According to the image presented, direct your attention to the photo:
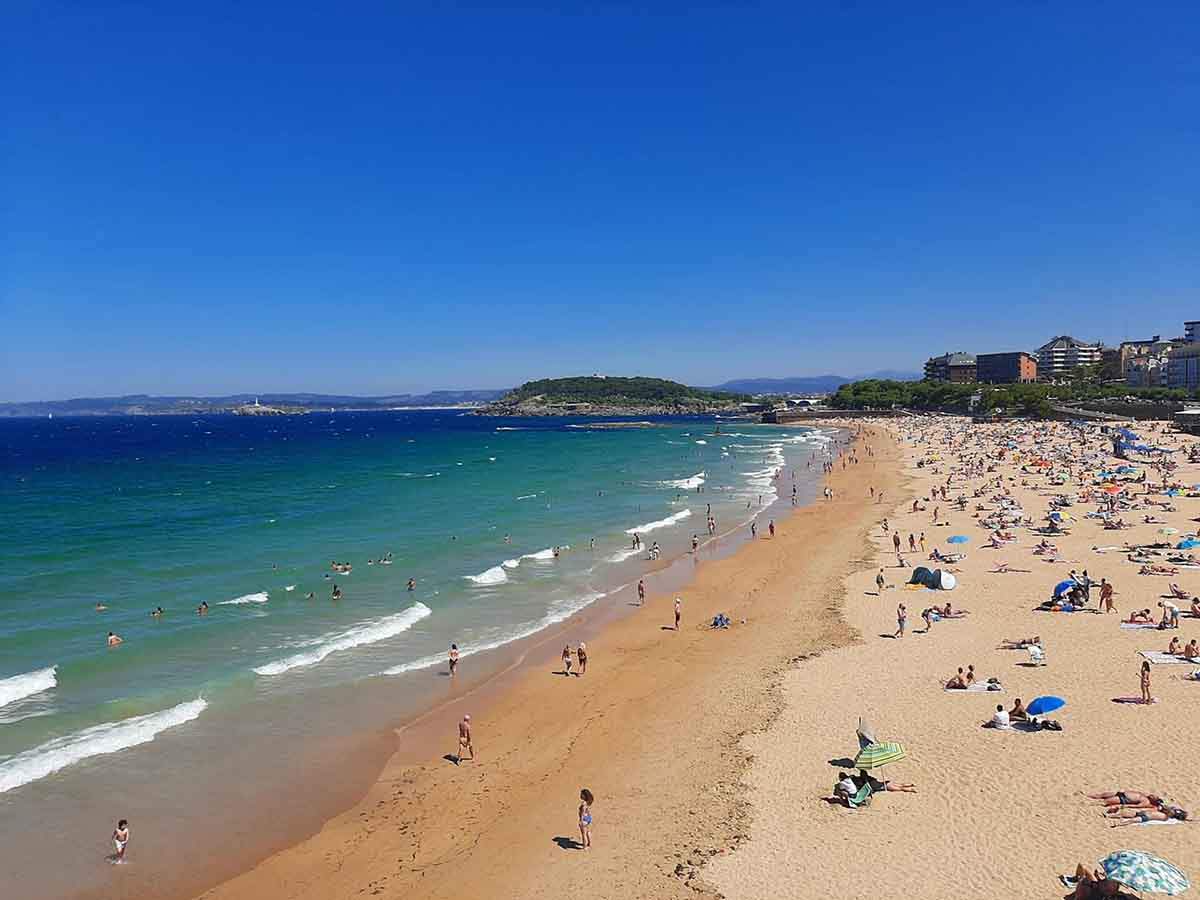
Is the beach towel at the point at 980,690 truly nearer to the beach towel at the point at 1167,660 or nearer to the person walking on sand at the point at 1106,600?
the beach towel at the point at 1167,660

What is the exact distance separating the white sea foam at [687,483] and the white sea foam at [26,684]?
129 feet

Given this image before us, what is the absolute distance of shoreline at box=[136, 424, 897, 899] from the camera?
11.0m

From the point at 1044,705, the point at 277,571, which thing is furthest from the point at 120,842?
the point at 277,571

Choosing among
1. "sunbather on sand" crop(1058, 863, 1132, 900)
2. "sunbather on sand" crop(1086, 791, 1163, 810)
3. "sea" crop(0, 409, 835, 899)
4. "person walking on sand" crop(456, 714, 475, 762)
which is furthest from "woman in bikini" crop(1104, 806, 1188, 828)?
"sea" crop(0, 409, 835, 899)

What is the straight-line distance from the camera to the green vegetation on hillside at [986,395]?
10381cm

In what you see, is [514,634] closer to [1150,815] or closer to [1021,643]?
[1021,643]

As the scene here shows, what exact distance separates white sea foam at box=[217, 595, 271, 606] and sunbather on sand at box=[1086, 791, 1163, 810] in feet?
74.5

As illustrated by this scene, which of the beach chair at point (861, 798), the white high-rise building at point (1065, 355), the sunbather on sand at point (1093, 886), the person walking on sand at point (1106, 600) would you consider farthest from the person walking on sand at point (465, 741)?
the white high-rise building at point (1065, 355)

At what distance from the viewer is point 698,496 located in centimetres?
4978

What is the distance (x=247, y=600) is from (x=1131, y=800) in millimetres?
23457

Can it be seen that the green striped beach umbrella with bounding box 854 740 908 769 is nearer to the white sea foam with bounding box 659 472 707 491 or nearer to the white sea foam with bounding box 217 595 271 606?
the white sea foam with bounding box 217 595 271 606

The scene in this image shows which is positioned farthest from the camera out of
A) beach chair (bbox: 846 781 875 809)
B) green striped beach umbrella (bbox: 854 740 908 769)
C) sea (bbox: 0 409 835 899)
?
sea (bbox: 0 409 835 899)

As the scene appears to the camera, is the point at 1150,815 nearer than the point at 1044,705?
Yes

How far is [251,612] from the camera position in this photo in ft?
79.3
